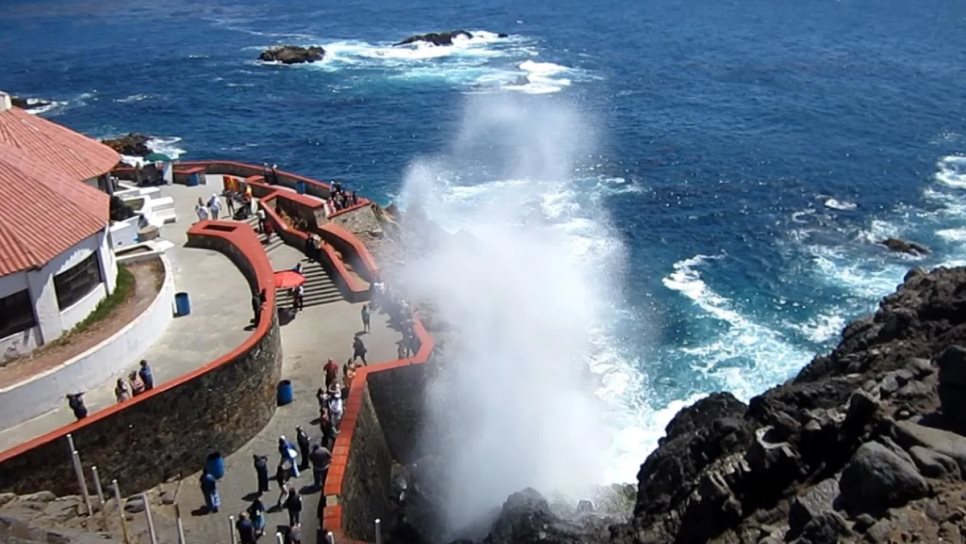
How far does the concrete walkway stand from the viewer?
893 inches

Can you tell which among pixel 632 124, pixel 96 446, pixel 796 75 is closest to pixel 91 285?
pixel 96 446

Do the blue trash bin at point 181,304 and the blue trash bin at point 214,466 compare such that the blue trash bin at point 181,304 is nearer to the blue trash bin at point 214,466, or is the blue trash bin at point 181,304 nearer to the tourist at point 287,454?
the blue trash bin at point 214,466

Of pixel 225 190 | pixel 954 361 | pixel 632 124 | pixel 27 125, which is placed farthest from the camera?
pixel 632 124

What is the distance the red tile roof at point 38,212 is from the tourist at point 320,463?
8381mm

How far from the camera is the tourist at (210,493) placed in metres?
22.7

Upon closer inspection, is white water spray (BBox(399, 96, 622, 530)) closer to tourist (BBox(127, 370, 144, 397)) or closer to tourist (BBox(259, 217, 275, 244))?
tourist (BBox(259, 217, 275, 244))

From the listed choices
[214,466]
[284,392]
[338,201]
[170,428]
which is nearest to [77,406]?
[170,428]

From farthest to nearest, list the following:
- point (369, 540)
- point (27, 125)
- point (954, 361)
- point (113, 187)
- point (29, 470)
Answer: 1. point (113, 187)
2. point (27, 125)
3. point (369, 540)
4. point (29, 470)
5. point (954, 361)

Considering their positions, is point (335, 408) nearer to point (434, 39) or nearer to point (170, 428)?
point (170, 428)

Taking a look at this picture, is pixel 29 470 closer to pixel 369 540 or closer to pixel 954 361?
pixel 369 540

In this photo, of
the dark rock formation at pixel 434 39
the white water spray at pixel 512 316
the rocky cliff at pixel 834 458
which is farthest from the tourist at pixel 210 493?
the dark rock formation at pixel 434 39

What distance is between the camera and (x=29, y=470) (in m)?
21.4

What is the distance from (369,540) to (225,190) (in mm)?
20990

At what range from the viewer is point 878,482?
16.3 m
